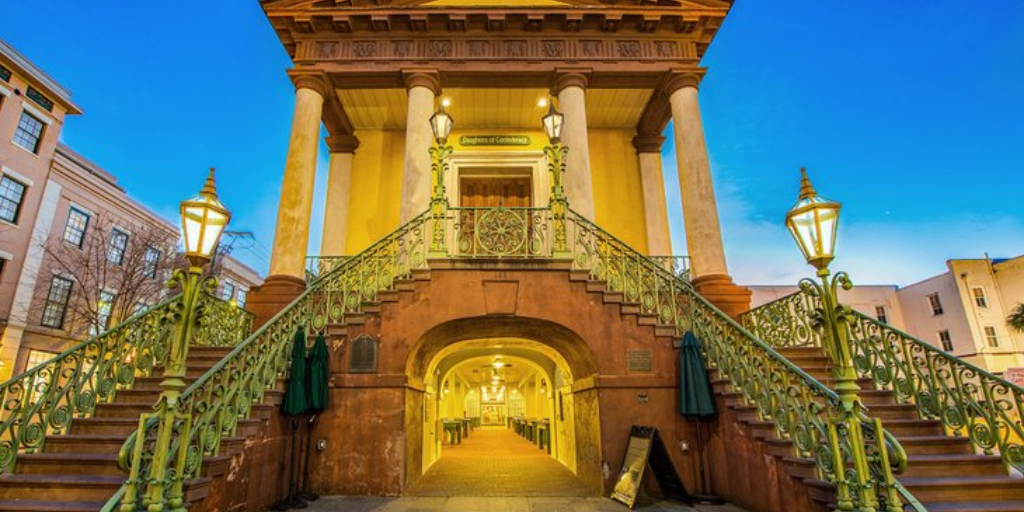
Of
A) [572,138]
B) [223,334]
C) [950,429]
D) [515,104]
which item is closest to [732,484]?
[950,429]

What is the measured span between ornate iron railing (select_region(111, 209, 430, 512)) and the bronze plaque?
4223 millimetres

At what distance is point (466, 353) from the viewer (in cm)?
1410

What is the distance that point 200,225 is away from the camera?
4871 mm

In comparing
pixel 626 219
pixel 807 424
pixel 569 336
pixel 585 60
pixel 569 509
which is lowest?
pixel 569 509

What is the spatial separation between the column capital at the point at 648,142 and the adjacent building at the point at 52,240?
22683 millimetres

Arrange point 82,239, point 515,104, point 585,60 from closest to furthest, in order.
A: point 585,60 < point 515,104 < point 82,239

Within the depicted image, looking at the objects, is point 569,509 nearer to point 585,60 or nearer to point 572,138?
point 572,138

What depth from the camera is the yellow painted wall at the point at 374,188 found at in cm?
1476

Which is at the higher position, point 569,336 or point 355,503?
point 569,336

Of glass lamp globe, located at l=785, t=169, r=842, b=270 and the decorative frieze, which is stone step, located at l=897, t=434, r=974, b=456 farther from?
the decorative frieze

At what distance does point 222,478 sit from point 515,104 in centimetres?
1277

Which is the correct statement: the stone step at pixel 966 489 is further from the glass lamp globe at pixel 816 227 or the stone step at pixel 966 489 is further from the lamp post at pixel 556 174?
the lamp post at pixel 556 174

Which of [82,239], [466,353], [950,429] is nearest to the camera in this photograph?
[950,429]

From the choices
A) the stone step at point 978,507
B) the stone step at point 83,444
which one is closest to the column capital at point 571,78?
the stone step at point 978,507
